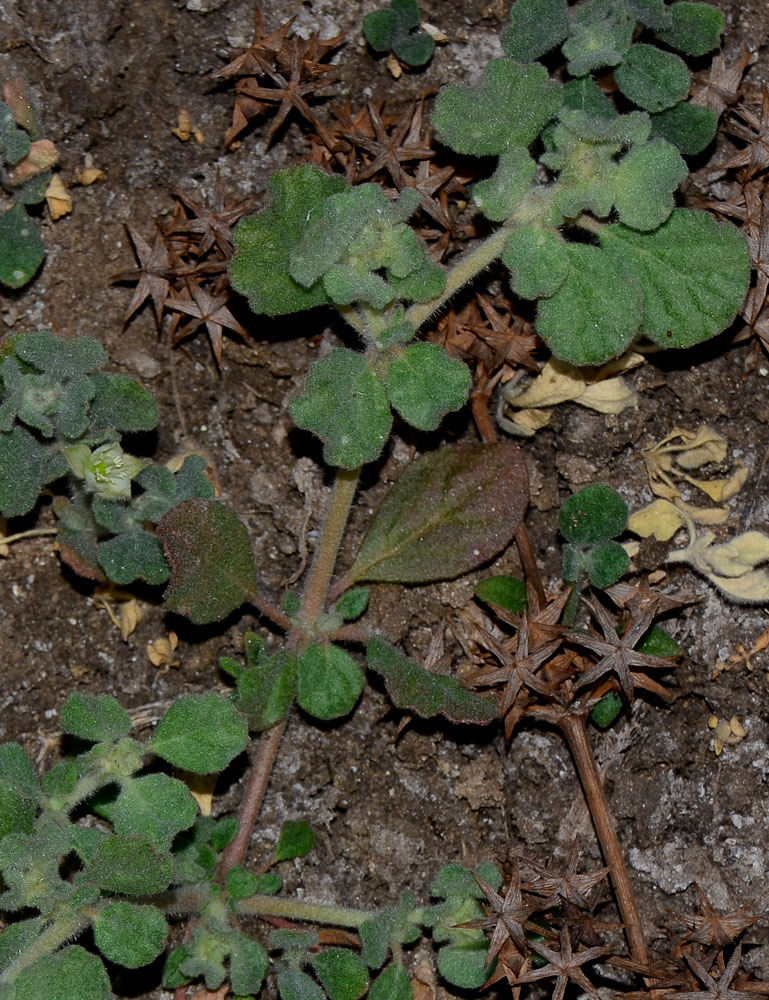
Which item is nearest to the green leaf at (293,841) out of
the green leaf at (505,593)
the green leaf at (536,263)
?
the green leaf at (505,593)

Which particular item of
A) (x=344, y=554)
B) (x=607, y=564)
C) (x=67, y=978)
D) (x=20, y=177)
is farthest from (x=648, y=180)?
(x=67, y=978)

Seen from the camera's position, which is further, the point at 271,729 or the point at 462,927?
the point at 271,729

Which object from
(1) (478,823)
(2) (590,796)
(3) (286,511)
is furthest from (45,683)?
(2) (590,796)

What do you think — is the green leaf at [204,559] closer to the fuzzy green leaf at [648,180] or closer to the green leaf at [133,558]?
the green leaf at [133,558]

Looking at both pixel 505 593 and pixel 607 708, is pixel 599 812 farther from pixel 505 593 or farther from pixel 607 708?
pixel 505 593

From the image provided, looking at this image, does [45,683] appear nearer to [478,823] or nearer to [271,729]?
[271,729]

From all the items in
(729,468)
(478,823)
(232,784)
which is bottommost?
(478,823)

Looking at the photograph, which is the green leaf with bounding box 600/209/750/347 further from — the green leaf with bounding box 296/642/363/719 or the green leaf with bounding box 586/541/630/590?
the green leaf with bounding box 296/642/363/719
